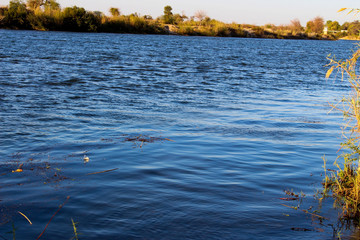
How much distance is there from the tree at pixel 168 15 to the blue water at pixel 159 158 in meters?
77.7

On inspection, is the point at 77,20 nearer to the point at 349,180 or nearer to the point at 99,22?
the point at 99,22

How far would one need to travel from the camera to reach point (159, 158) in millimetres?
7164

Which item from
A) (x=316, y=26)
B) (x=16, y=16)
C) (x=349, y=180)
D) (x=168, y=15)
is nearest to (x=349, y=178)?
(x=349, y=180)

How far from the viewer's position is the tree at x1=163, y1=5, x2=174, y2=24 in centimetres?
9125

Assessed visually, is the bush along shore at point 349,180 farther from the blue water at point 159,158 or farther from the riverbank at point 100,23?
the riverbank at point 100,23

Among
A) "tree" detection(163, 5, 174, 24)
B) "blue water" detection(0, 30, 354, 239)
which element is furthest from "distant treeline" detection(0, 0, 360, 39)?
"blue water" detection(0, 30, 354, 239)

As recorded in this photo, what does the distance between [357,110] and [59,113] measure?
301 inches

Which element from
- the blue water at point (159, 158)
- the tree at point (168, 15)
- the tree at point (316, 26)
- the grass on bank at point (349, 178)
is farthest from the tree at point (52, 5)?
the tree at point (316, 26)

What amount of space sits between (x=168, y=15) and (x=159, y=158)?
92.9m

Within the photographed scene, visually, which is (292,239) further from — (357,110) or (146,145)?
(146,145)

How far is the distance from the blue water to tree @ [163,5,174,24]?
7766 cm

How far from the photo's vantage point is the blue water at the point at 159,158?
4711 millimetres

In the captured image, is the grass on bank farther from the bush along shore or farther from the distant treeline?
the distant treeline

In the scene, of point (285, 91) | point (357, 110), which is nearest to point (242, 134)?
point (357, 110)
